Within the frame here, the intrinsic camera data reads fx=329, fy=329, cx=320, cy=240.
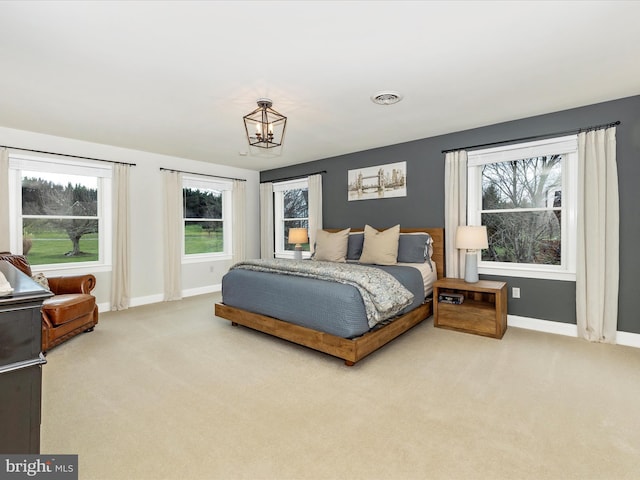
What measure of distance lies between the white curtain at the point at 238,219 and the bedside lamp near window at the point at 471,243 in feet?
13.3

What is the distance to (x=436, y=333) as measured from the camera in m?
3.61

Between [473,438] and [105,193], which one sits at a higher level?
[105,193]

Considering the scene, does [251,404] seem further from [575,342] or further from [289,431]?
[575,342]

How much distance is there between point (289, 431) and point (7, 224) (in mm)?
4168

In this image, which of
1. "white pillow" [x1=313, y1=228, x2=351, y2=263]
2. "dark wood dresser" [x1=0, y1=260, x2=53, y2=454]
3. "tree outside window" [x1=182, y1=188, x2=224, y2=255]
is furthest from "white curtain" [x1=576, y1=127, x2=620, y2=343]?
"tree outside window" [x1=182, y1=188, x2=224, y2=255]

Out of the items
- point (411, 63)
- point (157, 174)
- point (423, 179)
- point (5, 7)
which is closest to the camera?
point (5, 7)

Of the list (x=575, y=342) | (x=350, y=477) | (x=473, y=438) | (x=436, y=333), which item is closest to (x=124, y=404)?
(x=350, y=477)

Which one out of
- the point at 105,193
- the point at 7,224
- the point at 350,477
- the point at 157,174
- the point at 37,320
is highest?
the point at 157,174

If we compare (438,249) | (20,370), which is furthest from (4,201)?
(438,249)

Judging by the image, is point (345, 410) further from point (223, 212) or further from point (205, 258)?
point (223, 212)

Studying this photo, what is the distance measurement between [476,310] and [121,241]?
188 inches

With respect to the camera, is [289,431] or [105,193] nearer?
[289,431]

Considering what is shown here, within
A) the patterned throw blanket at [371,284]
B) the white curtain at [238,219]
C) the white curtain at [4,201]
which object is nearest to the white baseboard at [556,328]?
the patterned throw blanket at [371,284]

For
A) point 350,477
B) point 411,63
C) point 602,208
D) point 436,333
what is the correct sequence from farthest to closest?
point 436,333 < point 602,208 < point 411,63 < point 350,477
